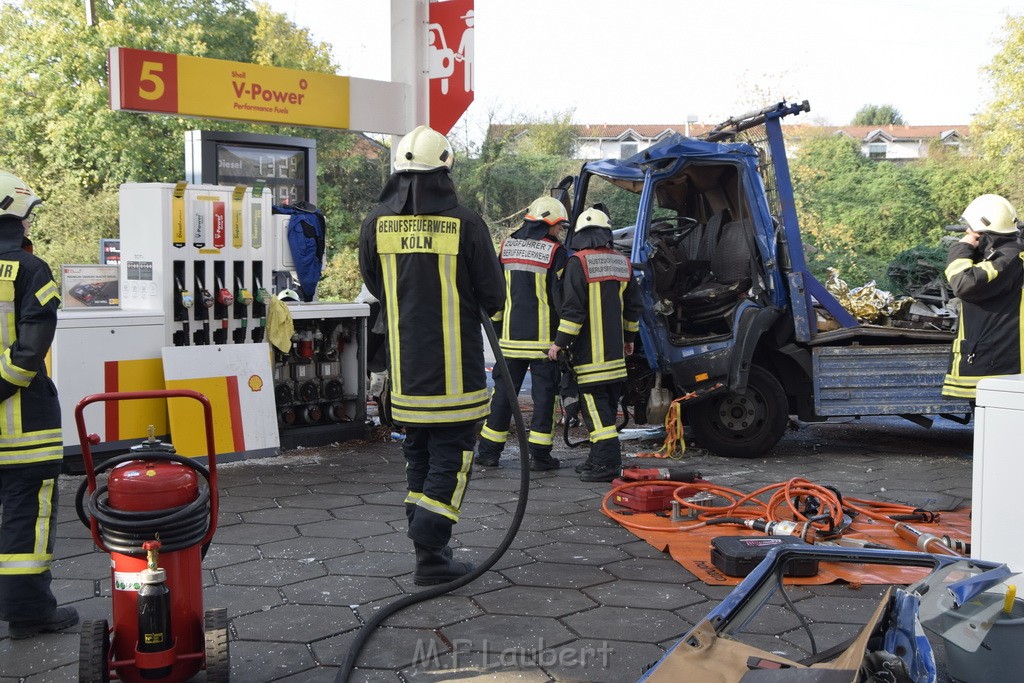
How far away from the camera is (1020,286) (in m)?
6.11

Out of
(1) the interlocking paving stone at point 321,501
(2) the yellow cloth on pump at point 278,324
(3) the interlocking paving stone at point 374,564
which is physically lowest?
(3) the interlocking paving stone at point 374,564

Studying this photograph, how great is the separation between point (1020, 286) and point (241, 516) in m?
5.07

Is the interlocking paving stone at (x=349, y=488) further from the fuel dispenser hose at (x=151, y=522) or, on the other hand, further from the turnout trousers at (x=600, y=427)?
the fuel dispenser hose at (x=151, y=522)

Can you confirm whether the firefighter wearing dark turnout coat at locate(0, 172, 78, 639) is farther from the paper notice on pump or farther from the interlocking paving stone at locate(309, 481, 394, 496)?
the paper notice on pump

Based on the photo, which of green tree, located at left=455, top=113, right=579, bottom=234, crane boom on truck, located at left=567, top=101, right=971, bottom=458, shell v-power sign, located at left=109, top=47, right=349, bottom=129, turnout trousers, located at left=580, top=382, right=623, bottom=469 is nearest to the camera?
turnout trousers, located at left=580, top=382, right=623, bottom=469

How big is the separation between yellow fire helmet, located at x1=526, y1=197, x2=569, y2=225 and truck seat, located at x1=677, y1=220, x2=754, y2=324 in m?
1.37

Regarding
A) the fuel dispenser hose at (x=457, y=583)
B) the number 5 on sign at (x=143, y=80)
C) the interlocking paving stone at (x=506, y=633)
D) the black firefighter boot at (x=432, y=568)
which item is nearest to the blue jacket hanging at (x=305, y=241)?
the number 5 on sign at (x=143, y=80)

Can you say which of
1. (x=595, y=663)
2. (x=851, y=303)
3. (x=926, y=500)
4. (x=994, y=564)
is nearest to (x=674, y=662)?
(x=994, y=564)

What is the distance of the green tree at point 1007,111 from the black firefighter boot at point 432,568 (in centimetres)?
2252

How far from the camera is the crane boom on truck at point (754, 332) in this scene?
7707mm

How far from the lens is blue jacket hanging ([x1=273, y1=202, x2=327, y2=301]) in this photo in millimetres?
8594

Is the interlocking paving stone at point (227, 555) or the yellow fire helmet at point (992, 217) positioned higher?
the yellow fire helmet at point (992, 217)

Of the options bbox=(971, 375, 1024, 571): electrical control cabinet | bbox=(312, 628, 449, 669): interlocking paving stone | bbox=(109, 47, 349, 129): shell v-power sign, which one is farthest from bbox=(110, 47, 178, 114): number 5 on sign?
bbox=(971, 375, 1024, 571): electrical control cabinet

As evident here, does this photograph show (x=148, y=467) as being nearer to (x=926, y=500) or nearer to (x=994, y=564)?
(x=994, y=564)
